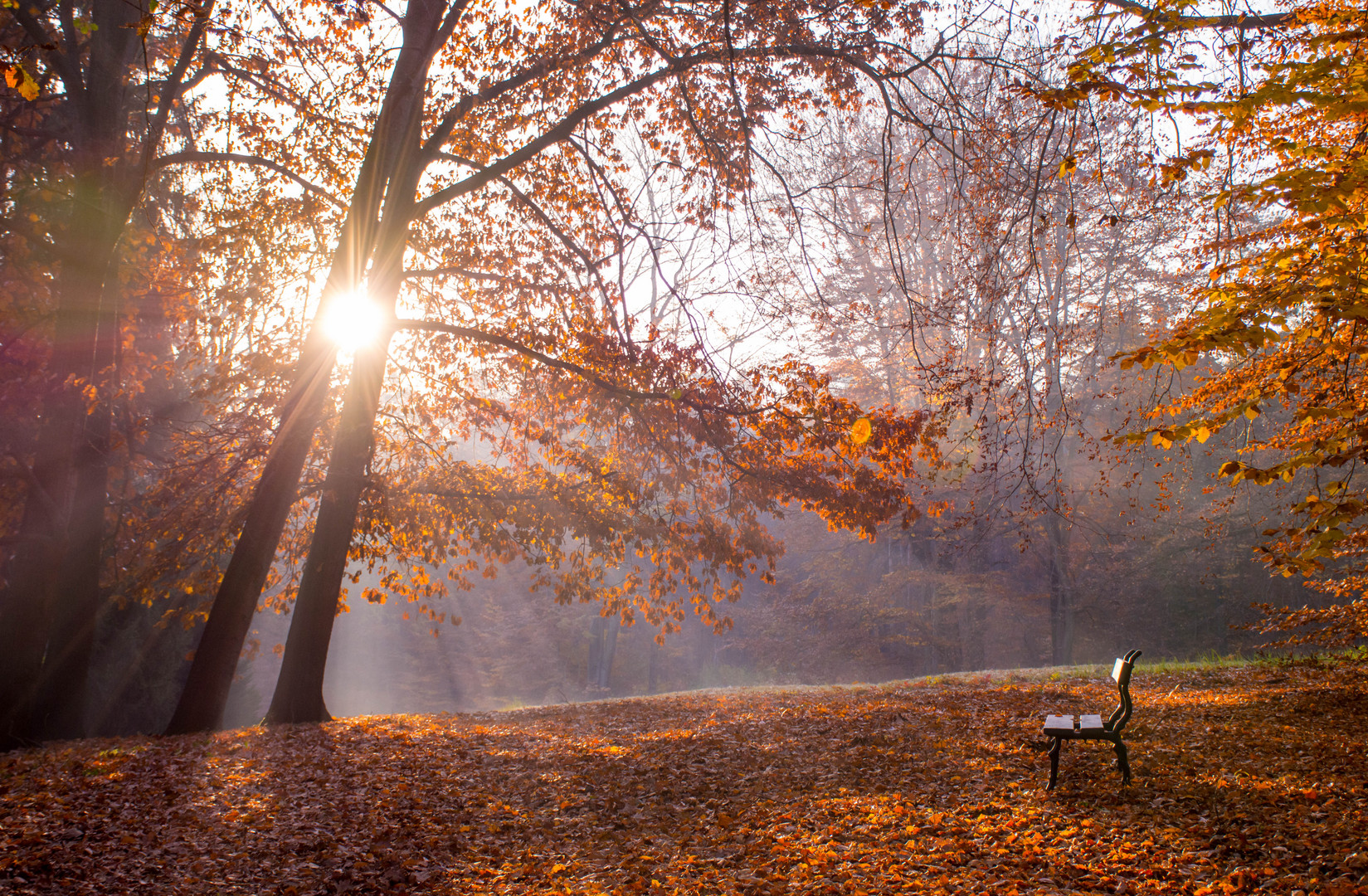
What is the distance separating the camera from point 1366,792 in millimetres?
4344

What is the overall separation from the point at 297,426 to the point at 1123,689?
8.55 m

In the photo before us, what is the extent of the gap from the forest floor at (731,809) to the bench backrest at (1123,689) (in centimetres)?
39

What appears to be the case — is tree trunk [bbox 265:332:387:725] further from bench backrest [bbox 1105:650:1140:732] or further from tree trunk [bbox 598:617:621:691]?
tree trunk [bbox 598:617:621:691]

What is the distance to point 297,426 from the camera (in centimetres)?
889

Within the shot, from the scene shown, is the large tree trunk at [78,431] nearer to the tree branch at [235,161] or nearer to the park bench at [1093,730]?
the tree branch at [235,161]

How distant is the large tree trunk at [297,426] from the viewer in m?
8.26

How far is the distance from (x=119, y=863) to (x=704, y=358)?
646 cm

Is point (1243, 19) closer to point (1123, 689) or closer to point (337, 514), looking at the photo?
point (1123, 689)

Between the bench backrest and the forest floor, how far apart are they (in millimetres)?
387

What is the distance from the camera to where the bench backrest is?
16.5ft

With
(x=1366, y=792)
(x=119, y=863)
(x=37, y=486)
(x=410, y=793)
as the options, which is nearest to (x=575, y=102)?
(x=37, y=486)

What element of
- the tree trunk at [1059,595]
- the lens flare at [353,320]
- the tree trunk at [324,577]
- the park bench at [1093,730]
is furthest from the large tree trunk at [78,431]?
the tree trunk at [1059,595]

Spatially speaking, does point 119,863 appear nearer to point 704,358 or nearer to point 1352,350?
point 704,358

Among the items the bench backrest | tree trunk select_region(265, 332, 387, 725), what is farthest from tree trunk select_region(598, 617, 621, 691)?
the bench backrest
